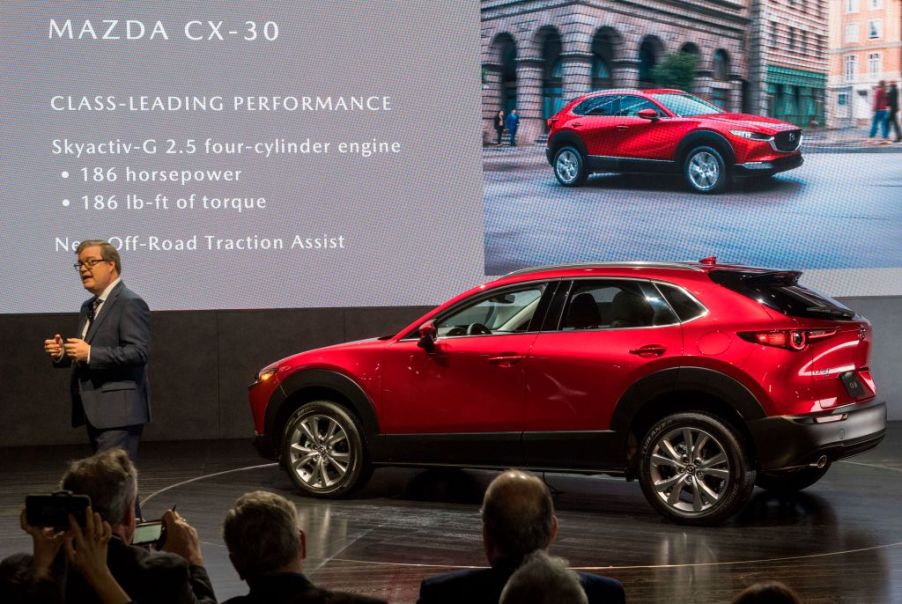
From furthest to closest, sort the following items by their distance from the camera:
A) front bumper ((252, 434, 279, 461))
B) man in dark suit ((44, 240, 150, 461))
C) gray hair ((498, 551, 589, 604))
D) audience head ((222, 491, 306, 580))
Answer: front bumper ((252, 434, 279, 461)) → man in dark suit ((44, 240, 150, 461)) → audience head ((222, 491, 306, 580)) → gray hair ((498, 551, 589, 604))

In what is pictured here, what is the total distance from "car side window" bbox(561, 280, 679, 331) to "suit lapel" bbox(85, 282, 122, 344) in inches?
105

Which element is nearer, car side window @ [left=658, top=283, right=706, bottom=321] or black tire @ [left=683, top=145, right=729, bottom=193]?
car side window @ [left=658, top=283, right=706, bottom=321]

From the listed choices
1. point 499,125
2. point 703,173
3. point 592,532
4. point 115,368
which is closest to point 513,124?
point 499,125

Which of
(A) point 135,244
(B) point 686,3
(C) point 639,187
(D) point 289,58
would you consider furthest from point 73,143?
(B) point 686,3

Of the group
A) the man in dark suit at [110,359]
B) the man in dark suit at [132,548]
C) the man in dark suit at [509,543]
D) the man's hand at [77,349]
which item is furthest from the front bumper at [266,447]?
the man in dark suit at [509,543]

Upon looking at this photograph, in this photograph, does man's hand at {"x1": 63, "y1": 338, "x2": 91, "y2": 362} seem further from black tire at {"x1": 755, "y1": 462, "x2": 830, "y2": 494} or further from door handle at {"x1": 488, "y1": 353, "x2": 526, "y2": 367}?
black tire at {"x1": 755, "y1": 462, "x2": 830, "y2": 494}

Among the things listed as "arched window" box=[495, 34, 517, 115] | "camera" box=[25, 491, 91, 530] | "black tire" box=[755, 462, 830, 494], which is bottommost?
"black tire" box=[755, 462, 830, 494]

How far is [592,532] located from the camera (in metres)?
7.51

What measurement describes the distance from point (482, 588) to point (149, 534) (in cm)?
95

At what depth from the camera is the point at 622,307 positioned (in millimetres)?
7875

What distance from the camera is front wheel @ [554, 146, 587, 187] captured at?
468 inches

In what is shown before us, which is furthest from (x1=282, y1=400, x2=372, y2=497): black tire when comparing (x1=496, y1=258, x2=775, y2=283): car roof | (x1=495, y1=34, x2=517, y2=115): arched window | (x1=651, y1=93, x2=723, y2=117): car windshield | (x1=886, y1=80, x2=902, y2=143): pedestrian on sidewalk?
(x1=886, y1=80, x2=902, y2=143): pedestrian on sidewalk

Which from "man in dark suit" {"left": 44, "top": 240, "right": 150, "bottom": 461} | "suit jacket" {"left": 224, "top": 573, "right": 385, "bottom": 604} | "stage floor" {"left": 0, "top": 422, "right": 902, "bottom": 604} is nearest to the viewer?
"suit jacket" {"left": 224, "top": 573, "right": 385, "bottom": 604}

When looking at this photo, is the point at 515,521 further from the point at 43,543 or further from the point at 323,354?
the point at 323,354
